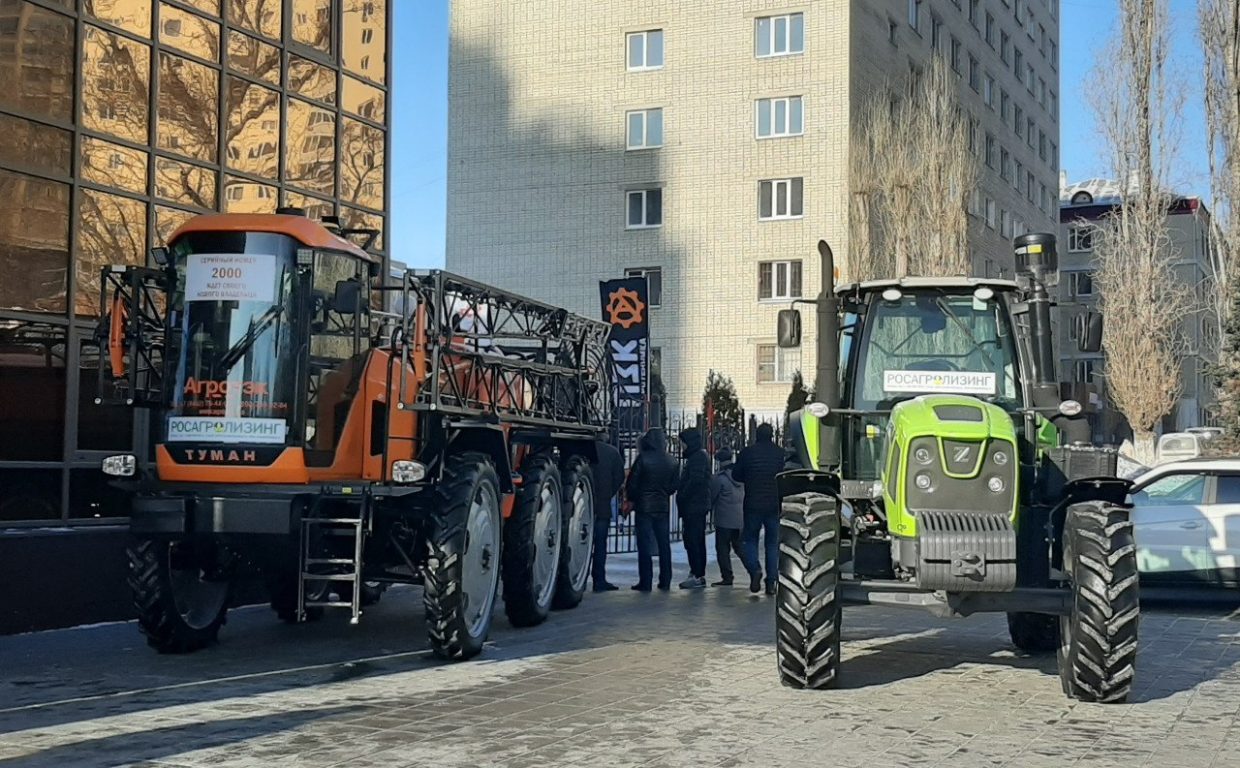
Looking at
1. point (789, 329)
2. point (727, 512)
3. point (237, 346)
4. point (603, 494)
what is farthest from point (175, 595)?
point (727, 512)

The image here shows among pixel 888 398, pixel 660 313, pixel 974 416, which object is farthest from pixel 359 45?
pixel 660 313

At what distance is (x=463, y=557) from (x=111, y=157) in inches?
225

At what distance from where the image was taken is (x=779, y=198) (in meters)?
39.2

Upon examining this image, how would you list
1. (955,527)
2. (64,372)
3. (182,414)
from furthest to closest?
(64,372) < (182,414) < (955,527)

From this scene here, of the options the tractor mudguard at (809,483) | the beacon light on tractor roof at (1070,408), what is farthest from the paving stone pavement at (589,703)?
the beacon light on tractor roof at (1070,408)

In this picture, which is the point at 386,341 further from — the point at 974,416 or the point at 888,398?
the point at 974,416

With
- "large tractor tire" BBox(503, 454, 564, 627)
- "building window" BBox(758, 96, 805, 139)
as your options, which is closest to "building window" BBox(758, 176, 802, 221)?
"building window" BBox(758, 96, 805, 139)

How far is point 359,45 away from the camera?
17.1 meters

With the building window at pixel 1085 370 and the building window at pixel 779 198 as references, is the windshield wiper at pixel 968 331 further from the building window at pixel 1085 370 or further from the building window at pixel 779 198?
the building window at pixel 1085 370

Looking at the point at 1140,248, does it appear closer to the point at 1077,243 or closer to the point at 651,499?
the point at 651,499

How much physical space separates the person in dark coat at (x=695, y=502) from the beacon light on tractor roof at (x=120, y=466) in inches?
297

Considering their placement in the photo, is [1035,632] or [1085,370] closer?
[1035,632]

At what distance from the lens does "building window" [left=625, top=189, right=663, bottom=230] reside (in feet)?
134

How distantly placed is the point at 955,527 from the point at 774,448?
7122 millimetres
